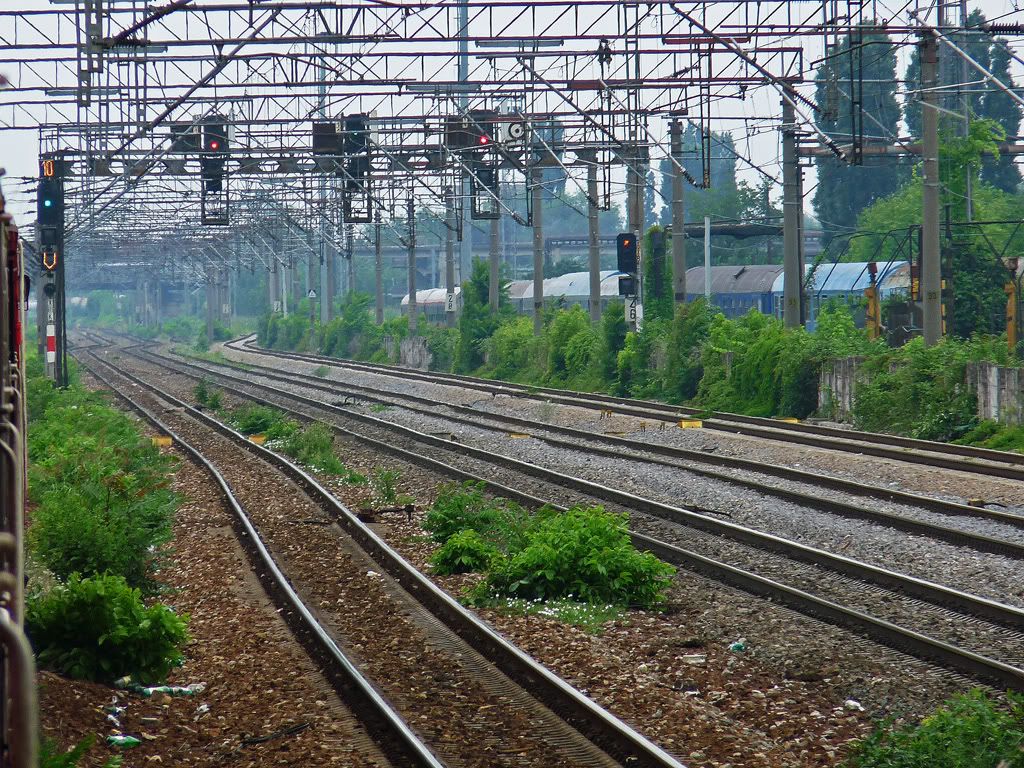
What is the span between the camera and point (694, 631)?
9.86m

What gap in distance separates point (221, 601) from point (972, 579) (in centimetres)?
675

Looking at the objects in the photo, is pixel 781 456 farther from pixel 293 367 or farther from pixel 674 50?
pixel 293 367

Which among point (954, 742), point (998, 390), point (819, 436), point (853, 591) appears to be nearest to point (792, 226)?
point (819, 436)

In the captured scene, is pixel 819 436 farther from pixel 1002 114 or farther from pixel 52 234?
pixel 1002 114

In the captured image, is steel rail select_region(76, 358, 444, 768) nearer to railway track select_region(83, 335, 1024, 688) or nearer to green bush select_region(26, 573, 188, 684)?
green bush select_region(26, 573, 188, 684)

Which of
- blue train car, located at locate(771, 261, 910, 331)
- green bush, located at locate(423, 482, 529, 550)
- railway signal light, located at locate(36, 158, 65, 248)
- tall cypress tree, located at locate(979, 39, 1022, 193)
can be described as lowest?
green bush, located at locate(423, 482, 529, 550)

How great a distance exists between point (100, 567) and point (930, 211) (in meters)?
17.8

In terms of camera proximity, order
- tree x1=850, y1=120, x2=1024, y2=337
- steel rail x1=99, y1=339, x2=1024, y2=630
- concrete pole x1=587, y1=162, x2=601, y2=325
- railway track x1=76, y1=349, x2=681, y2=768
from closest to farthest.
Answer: railway track x1=76, y1=349, x2=681, y2=768 < steel rail x1=99, y1=339, x2=1024, y2=630 < tree x1=850, y1=120, x2=1024, y2=337 < concrete pole x1=587, y1=162, x2=601, y2=325

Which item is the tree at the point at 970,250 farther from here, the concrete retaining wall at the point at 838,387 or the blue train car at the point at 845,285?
the blue train car at the point at 845,285

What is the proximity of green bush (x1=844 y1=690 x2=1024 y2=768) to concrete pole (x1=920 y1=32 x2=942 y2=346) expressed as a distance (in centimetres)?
1817

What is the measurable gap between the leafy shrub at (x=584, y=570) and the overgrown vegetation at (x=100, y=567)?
10.2ft

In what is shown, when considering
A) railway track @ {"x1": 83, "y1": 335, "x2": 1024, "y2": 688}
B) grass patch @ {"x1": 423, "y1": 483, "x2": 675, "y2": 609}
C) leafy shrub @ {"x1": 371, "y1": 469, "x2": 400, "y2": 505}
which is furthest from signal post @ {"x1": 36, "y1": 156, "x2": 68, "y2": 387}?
grass patch @ {"x1": 423, "y1": 483, "x2": 675, "y2": 609}

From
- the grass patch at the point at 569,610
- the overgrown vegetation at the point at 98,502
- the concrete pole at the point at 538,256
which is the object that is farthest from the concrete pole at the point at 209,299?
the grass patch at the point at 569,610

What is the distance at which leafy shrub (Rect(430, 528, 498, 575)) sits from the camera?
1273 cm
